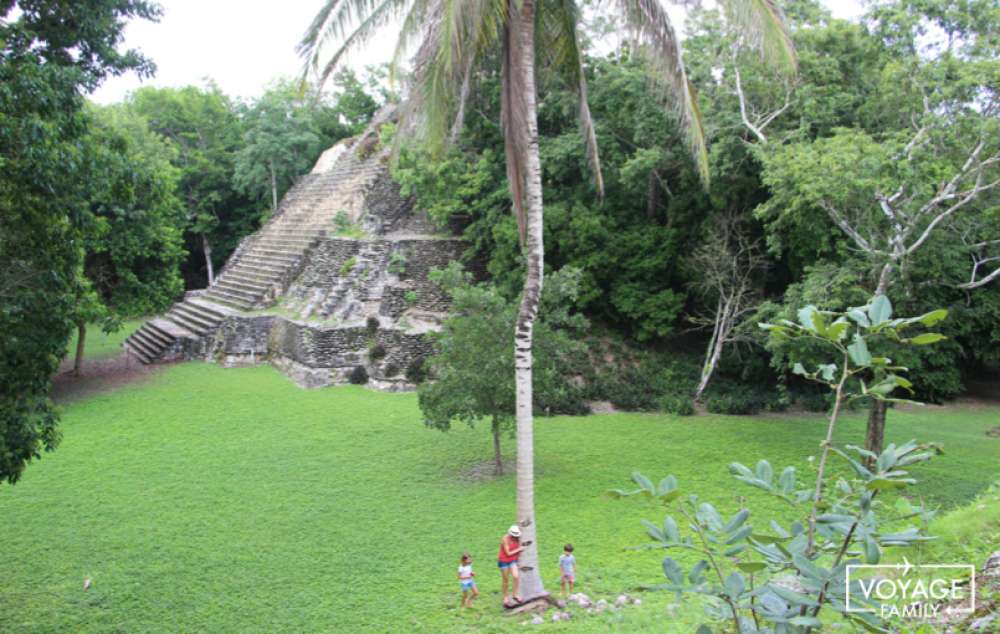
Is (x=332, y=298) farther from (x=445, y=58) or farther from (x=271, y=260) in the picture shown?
(x=445, y=58)

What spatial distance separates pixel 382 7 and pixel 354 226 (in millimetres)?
14714

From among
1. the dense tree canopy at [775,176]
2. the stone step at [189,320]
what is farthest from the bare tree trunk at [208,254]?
the dense tree canopy at [775,176]

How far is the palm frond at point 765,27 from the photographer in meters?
6.29

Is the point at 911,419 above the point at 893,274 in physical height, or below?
below

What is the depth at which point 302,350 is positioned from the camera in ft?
55.6

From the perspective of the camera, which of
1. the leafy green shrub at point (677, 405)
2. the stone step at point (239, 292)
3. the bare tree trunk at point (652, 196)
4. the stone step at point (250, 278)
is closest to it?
the leafy green shrub at point (677, 405)

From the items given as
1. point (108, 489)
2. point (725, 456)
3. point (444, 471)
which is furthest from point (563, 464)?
point (108, 489)

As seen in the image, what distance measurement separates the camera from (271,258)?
22.3 m

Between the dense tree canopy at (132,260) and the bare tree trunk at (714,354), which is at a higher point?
the dense tree canopy at (132,260)

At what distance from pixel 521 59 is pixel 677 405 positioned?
9968 millimetres

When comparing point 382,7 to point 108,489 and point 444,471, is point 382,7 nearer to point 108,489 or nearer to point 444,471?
point 444,471

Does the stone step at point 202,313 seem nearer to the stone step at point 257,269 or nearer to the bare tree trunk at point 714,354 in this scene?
the stone step at point 257,269

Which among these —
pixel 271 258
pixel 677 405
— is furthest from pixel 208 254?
pixel 677 405

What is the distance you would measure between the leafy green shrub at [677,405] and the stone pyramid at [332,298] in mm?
5298
